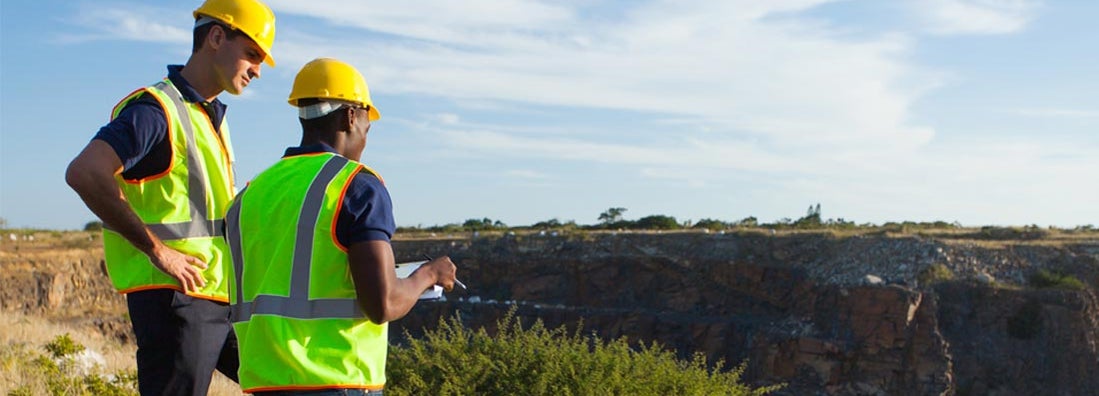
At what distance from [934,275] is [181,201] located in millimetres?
31496

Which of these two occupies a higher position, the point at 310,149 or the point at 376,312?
the point at 310,149

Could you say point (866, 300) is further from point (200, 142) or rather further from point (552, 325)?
point (200, 142)

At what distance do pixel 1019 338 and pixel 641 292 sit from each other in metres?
12.3

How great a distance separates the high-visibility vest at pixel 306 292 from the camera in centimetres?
289

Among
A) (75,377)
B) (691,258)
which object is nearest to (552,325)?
(691,258)

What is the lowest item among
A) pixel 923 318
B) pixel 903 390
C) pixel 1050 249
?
pixel 903 390

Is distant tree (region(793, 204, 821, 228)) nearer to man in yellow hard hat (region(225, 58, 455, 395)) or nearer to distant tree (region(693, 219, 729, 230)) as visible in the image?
distant tree (region(693, 219, 729, 230))

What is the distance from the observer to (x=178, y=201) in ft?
12.5

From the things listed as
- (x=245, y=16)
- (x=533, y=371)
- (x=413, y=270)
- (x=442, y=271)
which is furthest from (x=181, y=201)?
(x=533, y=371)

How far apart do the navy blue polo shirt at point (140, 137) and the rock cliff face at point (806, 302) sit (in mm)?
22892

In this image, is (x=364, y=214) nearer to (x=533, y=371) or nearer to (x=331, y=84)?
(x=331, y=84)

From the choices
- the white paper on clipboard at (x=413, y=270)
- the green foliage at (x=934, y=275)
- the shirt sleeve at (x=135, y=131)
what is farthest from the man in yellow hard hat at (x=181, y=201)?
the green foliage at (x=934, y=275)

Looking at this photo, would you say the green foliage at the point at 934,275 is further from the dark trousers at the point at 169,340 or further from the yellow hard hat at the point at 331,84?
the yellow hard hat at the point at 331,84

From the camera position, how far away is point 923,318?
31.0m
